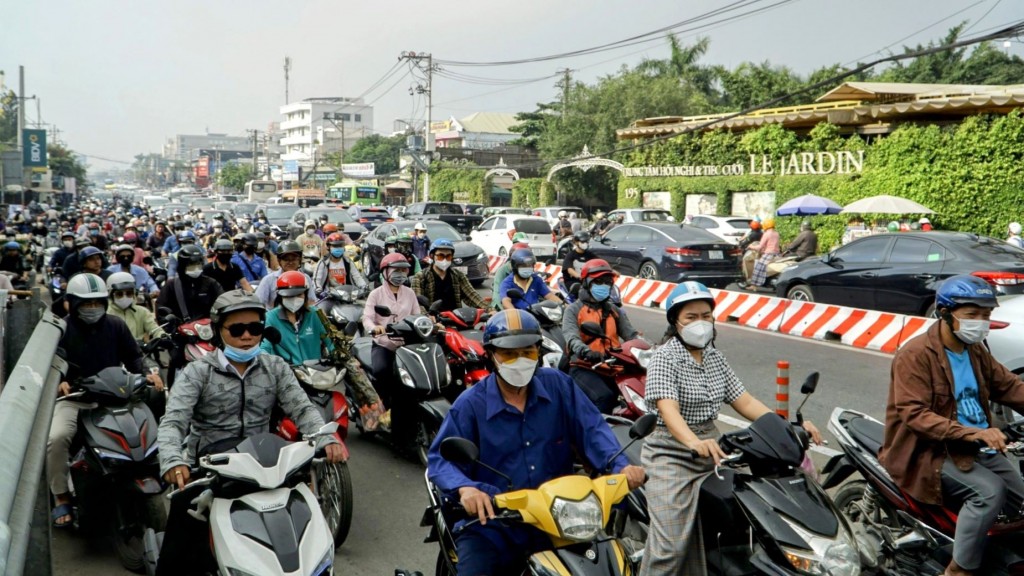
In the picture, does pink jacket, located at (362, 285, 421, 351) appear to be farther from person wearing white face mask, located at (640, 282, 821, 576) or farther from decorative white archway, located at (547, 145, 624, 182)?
decorative white archway, located at (547, 145, 624, 182)

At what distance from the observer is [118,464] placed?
520 centimetres

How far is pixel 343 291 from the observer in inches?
431

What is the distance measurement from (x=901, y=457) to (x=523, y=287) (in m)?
5.21

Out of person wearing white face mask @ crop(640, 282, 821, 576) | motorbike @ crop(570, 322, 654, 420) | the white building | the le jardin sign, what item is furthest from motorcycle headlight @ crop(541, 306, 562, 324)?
the white building

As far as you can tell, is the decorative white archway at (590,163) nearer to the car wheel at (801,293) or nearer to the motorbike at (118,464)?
the car wheel at (801,293)

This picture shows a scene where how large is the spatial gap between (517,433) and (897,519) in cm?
242

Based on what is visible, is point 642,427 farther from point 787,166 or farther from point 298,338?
point 787,166

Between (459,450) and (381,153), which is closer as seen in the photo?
(459,450)

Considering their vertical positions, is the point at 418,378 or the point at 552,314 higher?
the point at 552,314

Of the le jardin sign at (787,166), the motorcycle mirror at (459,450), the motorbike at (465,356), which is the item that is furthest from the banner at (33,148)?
the motorcycle mirror at (459,450)

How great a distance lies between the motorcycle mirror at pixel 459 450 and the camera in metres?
3.47

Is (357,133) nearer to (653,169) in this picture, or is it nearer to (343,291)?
(653,169)

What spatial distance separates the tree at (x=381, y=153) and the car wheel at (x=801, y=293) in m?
77.4

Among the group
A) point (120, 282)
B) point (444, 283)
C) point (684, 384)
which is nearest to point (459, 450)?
point (684, 384)
